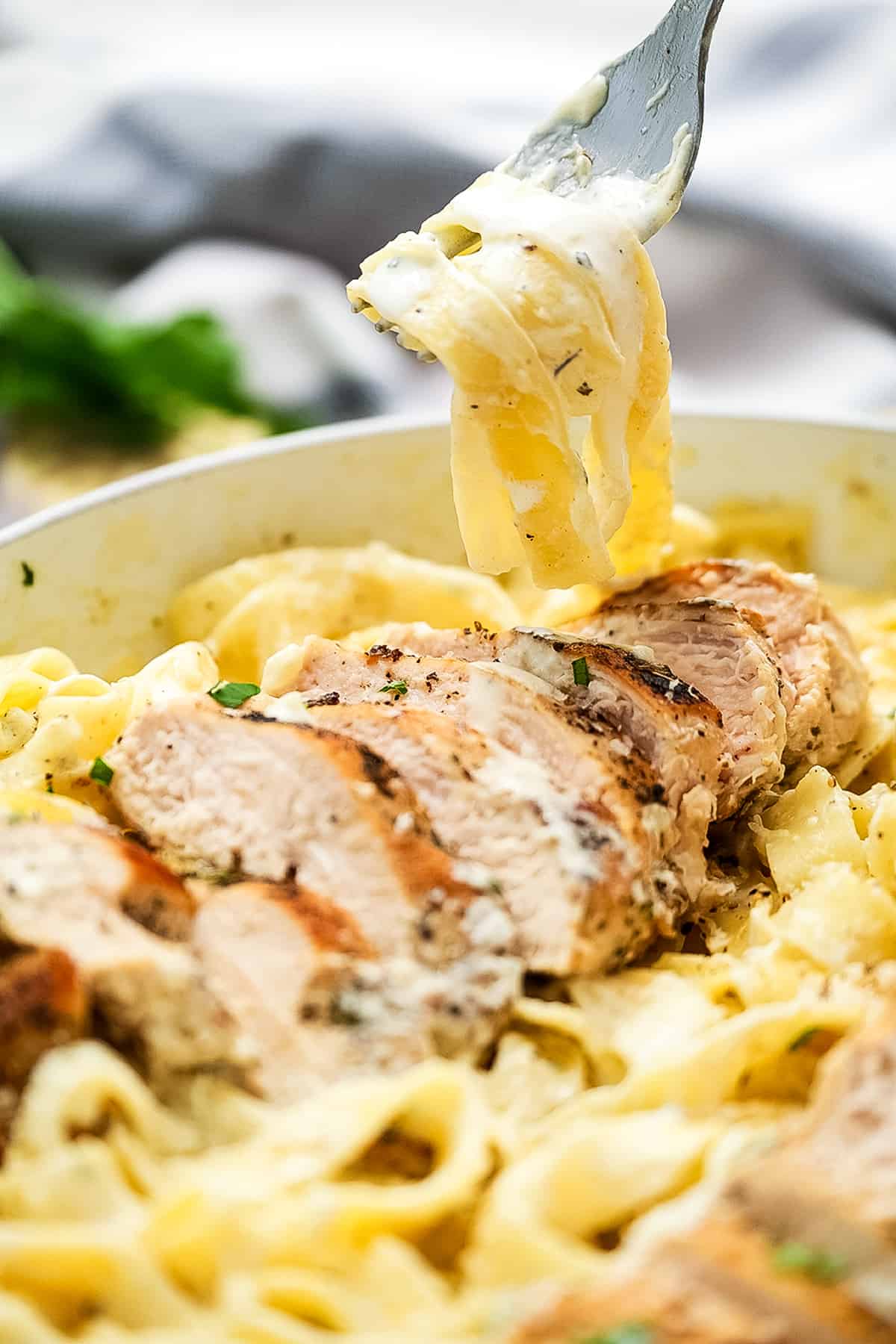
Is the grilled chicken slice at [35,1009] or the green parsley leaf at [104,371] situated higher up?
the green parsley leaf at [104,371]

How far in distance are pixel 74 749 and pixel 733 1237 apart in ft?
8.02

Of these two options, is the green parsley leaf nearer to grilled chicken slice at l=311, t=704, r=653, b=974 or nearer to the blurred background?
the blurred background

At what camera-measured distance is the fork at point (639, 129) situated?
4.25m

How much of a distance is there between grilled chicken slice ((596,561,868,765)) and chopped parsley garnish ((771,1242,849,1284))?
204 centimetres

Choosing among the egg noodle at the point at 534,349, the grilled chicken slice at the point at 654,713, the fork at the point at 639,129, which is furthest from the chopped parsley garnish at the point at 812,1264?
the fork at the point at 639,129

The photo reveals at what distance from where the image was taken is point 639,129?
14.5 feet

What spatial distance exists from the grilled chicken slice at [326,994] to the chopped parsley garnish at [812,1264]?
35.4 inches

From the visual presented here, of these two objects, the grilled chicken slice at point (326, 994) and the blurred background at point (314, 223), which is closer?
the grilled chicken slice at point (326, 994)

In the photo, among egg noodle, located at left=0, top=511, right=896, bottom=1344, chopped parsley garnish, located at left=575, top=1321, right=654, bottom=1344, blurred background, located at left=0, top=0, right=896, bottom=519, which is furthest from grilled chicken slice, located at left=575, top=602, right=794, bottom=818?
blurred background, located at left=0, top=0, right=896, bottom=519

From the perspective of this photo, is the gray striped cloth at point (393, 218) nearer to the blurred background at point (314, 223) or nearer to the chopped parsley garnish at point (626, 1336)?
the blurred background at point (314, 223)

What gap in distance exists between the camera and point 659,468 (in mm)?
4812

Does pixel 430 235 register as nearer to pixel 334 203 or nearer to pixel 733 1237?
pixel 733 1237

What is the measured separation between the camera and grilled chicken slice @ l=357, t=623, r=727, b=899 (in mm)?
3873

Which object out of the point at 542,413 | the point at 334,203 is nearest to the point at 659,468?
the point at 542,413
